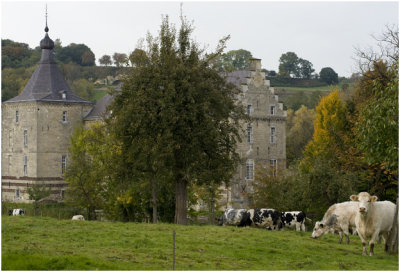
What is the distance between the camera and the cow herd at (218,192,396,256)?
20875mm

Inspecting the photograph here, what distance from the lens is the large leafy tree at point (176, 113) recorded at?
92.4 ft

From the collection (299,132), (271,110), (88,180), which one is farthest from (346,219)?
(299,132)

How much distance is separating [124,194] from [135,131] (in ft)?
49.1

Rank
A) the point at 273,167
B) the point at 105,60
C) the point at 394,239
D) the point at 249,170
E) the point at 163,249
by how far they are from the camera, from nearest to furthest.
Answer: the point at 163,249
the point at 394,239
the point at 273,167
the point at 249,170
the point at 105,60

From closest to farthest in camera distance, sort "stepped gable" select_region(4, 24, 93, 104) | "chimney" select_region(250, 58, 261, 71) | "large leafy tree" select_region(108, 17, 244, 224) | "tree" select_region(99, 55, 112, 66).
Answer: "large leafy tree" select_region(108, 17, 244, 224) → "chimney" select_region(250, 58, 261, 71) → "stepped gable" select_region(4, 24, 93, 104) → "tree" select_region(99, 55, 112, 66)

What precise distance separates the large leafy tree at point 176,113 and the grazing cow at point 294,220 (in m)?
3.05

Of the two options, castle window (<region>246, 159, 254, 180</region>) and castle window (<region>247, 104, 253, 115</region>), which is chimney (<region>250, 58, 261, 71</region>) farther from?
castle window (<region>246, 159, 254, 180</region>)

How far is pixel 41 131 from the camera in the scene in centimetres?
7031

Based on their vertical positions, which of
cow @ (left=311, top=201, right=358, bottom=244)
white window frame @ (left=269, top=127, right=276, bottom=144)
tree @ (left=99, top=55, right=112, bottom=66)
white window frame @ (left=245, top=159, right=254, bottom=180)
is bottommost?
cow @ (left=311, top=201, right=358, bottom=244)

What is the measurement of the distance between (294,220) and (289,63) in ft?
367

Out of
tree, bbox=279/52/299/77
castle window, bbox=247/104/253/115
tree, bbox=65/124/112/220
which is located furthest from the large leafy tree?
tree, bbox=279/52/299/77

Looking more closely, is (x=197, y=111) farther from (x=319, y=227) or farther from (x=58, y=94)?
(x=58, y=94)

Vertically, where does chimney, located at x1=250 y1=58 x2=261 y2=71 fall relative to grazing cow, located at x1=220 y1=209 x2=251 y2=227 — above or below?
above

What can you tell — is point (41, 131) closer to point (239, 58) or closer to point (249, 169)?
point (249, 169)
